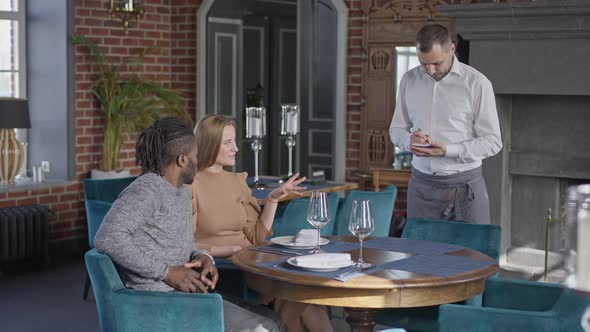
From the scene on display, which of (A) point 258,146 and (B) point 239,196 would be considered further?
(A) point 258,146

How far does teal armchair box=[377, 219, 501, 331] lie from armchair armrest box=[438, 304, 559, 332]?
2.53 ft

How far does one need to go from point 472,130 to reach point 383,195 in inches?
32.7

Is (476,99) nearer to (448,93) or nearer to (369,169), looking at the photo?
(448,93)

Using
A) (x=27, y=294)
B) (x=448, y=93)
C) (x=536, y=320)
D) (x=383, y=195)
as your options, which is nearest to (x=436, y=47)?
(x=448, y=93)

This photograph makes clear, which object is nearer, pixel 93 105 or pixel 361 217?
pixel 361 217

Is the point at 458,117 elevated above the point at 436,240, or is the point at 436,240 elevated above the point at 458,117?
the point at 458,117

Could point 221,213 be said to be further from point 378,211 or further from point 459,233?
point 378,211

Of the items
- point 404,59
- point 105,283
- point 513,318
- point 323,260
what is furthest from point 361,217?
point 404,59

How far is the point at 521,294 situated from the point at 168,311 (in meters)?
1.37

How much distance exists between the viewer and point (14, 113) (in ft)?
22.5

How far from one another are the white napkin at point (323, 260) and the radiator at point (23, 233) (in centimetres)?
413

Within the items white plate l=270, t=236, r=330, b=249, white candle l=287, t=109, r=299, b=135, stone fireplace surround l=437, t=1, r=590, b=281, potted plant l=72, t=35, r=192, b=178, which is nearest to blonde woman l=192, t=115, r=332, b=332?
white plate l=270, t=236, r=330, b=249

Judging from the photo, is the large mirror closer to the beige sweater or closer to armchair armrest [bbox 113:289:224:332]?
the beige sweater

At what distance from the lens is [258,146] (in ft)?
19.1
